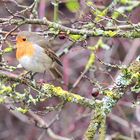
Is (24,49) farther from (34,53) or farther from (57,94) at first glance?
(57,94)

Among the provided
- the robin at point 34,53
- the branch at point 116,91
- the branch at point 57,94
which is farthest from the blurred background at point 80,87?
the branch at point 116,91

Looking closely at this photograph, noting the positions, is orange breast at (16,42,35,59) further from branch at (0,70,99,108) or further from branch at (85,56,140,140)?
branch at (85,56,140,140)

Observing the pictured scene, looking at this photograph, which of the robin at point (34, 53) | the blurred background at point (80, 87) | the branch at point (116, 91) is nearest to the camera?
the branch at point (116, 91)

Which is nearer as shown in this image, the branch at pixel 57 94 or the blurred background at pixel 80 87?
the branch at pixel 57 94

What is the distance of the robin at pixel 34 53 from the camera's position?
342cm

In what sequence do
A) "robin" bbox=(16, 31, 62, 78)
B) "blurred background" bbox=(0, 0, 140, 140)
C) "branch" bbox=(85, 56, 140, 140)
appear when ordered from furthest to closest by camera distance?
"blurred background" bbox=(0, 0, 140, 140) → "robin" bbox=(16, 31, 62, 78) → "branch" bbox=(85, 56, 140, 140)

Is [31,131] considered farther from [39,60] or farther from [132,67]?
[132,67]

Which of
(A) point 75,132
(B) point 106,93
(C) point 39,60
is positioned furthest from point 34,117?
(B) point 106,93

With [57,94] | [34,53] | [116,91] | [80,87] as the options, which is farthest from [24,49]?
[80,87]

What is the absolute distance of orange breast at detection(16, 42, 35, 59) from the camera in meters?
3.45

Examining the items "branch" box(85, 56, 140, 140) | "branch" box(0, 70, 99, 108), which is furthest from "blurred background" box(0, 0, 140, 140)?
"branch" box(85, 56, 140, 140)

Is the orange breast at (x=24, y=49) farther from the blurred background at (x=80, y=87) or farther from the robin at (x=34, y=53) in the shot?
the blurred background at (x=80, y=87)

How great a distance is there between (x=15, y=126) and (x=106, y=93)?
438 cm

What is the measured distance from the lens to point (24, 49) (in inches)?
136
